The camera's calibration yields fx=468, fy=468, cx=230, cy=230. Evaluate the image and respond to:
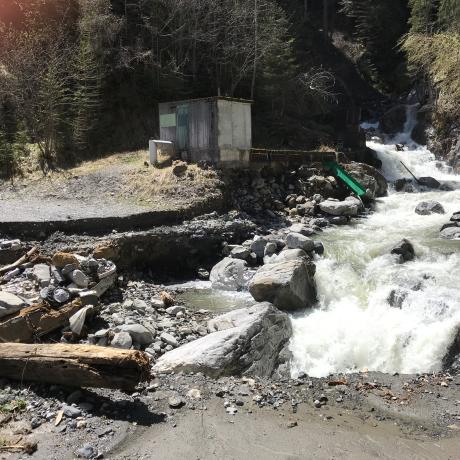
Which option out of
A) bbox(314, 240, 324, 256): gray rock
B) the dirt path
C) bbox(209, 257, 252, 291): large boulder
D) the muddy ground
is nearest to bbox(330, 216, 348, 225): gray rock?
bbox(314, 240, 324, 256): gray rock

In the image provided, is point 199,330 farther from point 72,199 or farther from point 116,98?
point 116,98

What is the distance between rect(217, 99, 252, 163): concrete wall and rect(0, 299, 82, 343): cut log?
29.7 feet

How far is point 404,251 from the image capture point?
447 inches

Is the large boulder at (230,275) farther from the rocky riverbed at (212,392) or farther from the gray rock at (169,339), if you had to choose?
the gray rock at (169,339)

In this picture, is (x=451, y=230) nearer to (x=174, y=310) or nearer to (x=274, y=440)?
(x=174, y=310)

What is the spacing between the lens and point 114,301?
31.0ft

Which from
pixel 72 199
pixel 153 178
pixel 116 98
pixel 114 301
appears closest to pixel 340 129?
pixel 116 98

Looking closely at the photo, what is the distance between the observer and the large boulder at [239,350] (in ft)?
21.6

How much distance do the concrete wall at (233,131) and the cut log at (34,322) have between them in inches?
356

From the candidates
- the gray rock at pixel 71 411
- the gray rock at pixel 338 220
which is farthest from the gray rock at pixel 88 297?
the gray rock at pixel 338 220

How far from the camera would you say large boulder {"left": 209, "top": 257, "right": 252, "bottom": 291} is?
36.4ft

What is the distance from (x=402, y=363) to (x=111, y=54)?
20.4m

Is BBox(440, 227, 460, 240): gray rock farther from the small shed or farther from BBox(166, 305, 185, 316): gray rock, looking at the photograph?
BBox(166, 305, 185, 316): gray rock

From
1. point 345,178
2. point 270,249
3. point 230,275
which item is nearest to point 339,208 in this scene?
point 345,178
